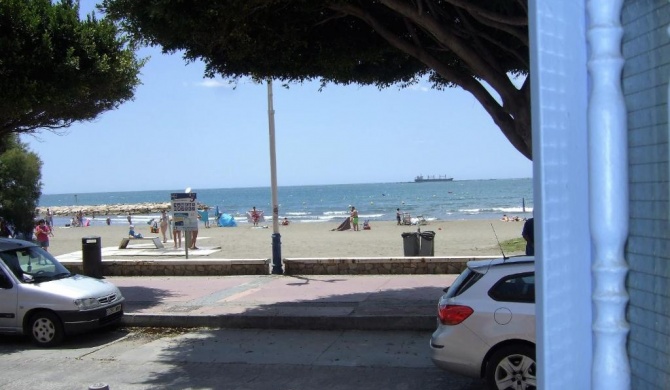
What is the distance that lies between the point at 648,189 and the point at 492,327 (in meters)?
5.09

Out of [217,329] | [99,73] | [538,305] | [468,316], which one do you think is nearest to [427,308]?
[217,329]

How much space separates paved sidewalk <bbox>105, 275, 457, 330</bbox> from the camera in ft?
36.1

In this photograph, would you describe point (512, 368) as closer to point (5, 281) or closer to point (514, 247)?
point (5, 281)

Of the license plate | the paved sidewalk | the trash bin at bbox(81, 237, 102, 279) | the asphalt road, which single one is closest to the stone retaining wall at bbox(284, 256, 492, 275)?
the paved sidewalk

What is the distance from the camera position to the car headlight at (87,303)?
10.5m

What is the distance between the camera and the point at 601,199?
180cm

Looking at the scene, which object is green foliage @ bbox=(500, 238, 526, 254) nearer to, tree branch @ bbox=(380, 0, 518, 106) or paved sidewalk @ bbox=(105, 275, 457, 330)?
paved sidewalk @ bbox=(105, 275, 457, 330)

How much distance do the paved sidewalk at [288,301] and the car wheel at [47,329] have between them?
161cm

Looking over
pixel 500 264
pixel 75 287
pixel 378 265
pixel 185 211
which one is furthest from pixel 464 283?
pixel 185 211

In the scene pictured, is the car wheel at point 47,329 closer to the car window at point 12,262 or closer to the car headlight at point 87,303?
the car headlight at point 87,303

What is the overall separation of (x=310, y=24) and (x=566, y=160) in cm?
1001

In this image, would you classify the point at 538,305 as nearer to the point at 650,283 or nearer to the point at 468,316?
the point at 650,283

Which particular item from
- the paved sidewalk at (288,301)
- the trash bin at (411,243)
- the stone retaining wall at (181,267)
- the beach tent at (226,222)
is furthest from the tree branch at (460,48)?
the beach tent at (226,222)

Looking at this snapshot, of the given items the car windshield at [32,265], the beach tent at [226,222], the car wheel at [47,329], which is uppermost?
the car windshield at [32,265]
